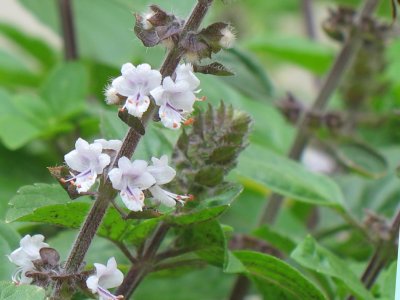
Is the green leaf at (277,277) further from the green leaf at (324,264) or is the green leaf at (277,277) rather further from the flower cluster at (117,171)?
the flower cluster at (117,171)

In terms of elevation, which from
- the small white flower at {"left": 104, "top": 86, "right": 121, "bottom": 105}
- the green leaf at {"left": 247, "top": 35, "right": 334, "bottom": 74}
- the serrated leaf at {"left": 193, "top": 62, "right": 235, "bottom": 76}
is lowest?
the small white flower at {"left": 104, "top": 86, "right": 121, "bottom": 105}

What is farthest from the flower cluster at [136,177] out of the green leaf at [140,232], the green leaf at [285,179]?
the green leaf at [285,179]

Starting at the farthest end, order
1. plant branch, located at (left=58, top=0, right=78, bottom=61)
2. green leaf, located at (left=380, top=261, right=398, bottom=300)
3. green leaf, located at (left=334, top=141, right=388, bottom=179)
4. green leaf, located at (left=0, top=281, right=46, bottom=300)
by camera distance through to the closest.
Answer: plant branch, located at (left=58, top=0, right=78, bottom=61) → green leaf, located at (left=334, top=141, right=388, bottom=179) → green leaf, located at (left=380, top=261, right=398, bottom=300) → green leaf, located at (left=0, top=281, right=46, bottom=300)

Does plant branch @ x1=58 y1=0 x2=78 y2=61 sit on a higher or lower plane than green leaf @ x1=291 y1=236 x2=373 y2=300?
higher

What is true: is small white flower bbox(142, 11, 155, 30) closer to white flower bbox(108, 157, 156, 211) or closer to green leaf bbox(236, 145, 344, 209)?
white flower bbox(108, 157, 156, 211)

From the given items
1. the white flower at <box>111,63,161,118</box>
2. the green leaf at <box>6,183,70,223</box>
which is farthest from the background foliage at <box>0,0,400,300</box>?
the white flower at <box>111,63,161,118</box>
